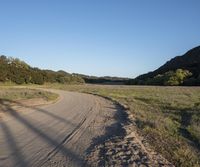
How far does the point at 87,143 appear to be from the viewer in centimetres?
Answer: 1149

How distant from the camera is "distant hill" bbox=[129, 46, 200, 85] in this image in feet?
328

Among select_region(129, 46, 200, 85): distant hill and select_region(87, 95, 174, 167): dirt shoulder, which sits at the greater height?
select_region(129, 46, 200, 85): distant hill

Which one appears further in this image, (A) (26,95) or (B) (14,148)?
(A) (26,95)

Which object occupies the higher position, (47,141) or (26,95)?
(26,95)

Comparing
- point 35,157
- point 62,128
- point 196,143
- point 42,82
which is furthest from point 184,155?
point 42,82

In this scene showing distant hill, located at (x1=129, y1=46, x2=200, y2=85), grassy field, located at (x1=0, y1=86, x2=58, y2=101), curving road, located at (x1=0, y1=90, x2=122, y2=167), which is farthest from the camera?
distant hill, located at (x1=129, y1=46, x2=200, y2=85)

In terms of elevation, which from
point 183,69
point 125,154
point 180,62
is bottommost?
point 125,154

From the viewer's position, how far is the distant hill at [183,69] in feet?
328

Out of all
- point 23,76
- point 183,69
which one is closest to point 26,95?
point 23,76

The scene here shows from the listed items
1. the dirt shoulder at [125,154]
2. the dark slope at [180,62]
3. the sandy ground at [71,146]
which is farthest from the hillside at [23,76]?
the dirt shoulder at [125,154]

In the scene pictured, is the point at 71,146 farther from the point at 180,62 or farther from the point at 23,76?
the point at 180,62

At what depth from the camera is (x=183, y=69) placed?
123 metres

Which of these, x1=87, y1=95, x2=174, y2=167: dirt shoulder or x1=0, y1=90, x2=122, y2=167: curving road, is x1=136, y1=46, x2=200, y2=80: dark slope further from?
x1=87, y1=95, x2=174, y2=167: dirt shoulder

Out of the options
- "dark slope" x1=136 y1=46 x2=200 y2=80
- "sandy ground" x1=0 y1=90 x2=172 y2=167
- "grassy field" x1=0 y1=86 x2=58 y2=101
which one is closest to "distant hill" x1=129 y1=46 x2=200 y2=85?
"dark slope" x1=136 y1=46 x2=200 y2=80
